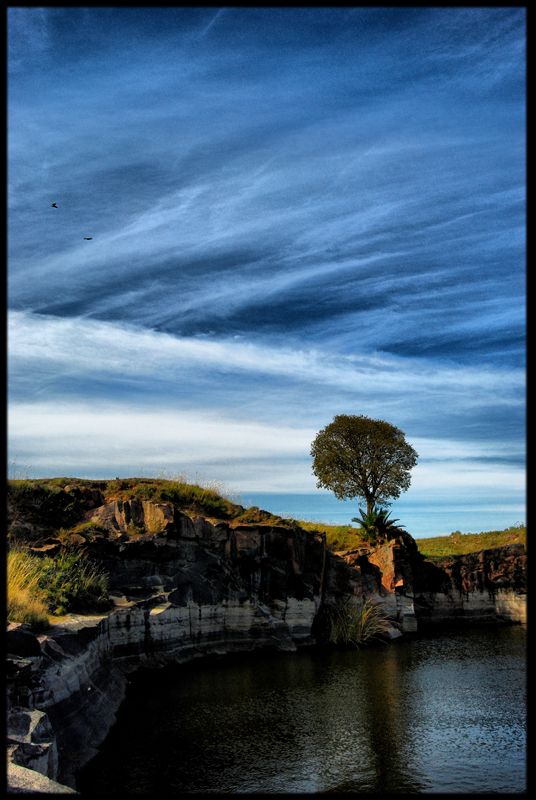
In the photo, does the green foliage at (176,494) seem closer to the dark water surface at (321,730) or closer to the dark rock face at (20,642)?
the dark water surface at (321,730)

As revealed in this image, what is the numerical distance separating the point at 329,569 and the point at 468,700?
1779 centimetres

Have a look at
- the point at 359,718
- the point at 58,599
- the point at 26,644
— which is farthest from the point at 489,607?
the point at 26,644

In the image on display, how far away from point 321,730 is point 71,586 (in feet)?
33.1

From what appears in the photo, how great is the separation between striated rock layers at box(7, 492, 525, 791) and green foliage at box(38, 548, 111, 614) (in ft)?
2.92

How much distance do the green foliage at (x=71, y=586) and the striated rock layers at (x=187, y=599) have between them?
891mm

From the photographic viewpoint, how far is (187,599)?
1142 inches

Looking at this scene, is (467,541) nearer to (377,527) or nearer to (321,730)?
(377,527)

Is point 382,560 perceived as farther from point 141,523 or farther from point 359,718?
point 359,718

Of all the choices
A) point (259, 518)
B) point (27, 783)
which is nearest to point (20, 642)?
point (27, 783)

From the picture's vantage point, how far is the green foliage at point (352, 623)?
3281 cm

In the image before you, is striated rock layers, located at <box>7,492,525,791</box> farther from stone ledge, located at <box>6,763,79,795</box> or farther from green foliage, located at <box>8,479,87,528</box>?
stone ledge, located at <box>6,763,79,795</box>

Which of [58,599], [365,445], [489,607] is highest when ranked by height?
[365,445]

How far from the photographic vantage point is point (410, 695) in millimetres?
20422

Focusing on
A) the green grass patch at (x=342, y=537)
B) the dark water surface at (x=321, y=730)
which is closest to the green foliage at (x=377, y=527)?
the green grass patch at (x=342, y=537)
